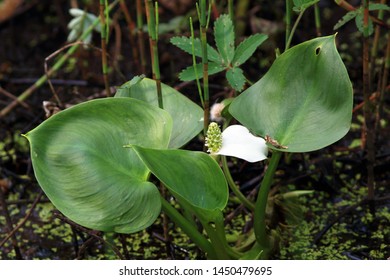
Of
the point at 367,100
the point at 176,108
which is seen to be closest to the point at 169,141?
the point at 176,108

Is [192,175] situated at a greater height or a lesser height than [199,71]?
lesser

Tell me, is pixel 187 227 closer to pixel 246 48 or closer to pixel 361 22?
pixel 246 48

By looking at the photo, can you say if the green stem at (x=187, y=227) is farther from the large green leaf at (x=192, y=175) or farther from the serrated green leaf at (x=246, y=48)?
the serrated green leaf at (x=246, y=48)

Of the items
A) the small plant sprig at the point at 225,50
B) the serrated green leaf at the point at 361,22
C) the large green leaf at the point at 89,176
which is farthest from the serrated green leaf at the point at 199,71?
the serrated green leaf at the point at 361,22

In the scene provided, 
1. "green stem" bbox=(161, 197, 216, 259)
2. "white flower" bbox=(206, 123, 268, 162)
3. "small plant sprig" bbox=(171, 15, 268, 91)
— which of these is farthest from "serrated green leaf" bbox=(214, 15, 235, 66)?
"green stem" bbox=(161, 197, 216, 259)

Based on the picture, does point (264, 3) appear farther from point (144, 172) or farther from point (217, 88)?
point (144, 172)

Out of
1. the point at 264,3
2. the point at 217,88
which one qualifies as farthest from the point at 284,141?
the point at 264,3

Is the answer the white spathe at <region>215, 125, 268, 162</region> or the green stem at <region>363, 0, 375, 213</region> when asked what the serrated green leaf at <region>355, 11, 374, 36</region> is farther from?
the white spathe at <region>215, 125, 268, 162</region>

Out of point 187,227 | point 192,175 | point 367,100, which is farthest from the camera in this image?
point 367,100
